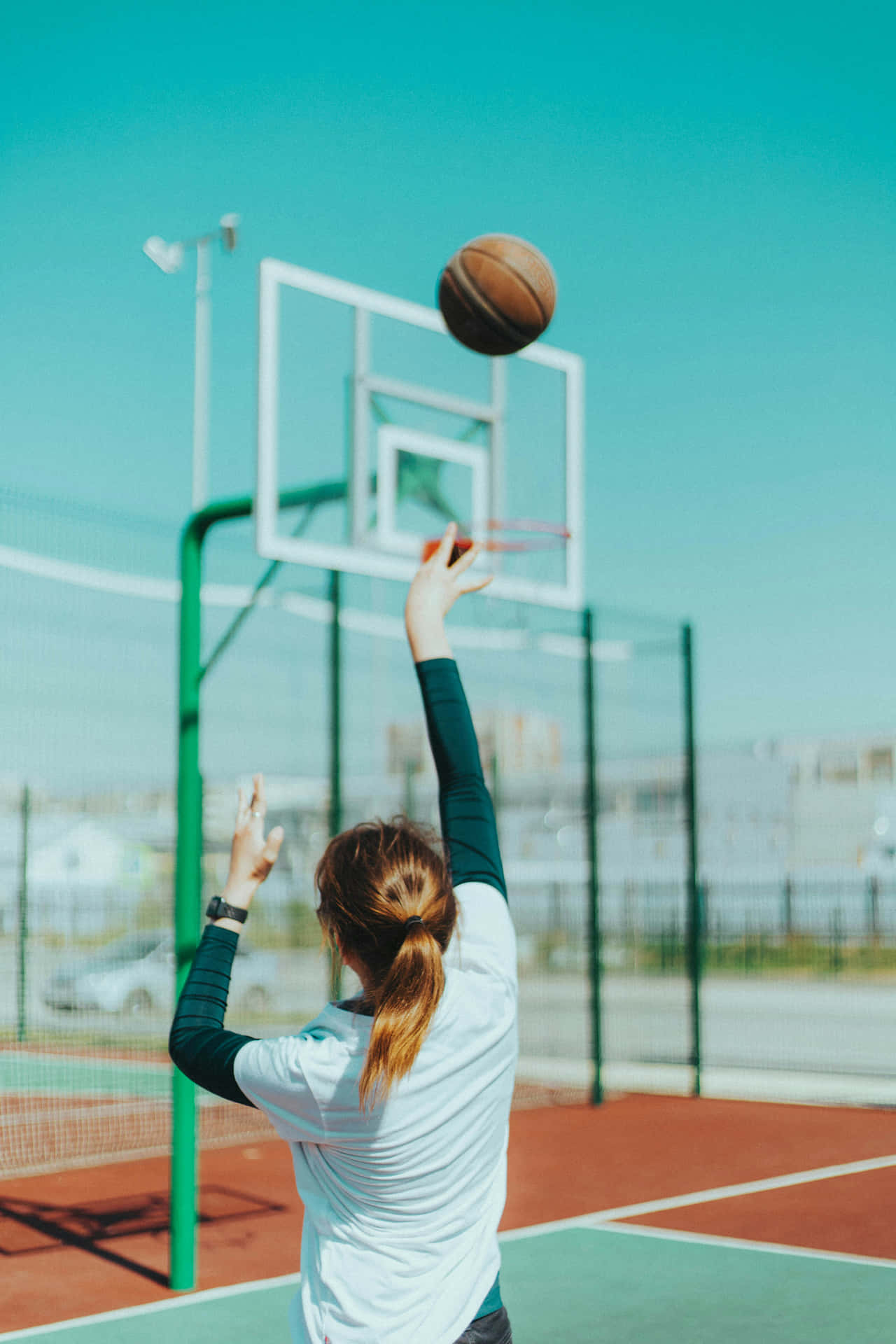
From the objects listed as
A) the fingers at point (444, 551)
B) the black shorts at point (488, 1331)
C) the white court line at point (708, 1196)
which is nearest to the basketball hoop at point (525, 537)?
the white court line at point (708, 1196)

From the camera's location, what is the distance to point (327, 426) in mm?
6824

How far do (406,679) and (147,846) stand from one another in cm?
213

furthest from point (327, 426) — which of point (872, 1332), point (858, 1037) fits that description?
point (858, 1037)

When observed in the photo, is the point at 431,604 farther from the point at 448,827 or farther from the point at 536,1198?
the point at 536,1198

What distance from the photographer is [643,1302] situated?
204 inches

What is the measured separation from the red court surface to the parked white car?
135 cm

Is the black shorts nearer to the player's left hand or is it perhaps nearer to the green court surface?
the player's left hand

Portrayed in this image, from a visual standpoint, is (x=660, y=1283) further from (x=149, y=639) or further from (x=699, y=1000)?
(x=699, y=1000)

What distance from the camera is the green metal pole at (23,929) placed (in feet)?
30.8

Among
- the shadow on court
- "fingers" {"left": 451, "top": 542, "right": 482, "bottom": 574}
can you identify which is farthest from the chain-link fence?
"fingers" {"left": 451, "top": 542, "right": 482, "bottom": 574}

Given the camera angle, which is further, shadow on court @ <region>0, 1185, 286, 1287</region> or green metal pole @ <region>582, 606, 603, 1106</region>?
green metal pole @ <region>582, 606, 603, 1106</region>

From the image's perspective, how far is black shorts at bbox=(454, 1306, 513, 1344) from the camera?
179 cm

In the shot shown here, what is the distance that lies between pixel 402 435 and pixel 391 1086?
5647 mm

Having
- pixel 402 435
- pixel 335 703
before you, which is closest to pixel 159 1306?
pixel 402 435
